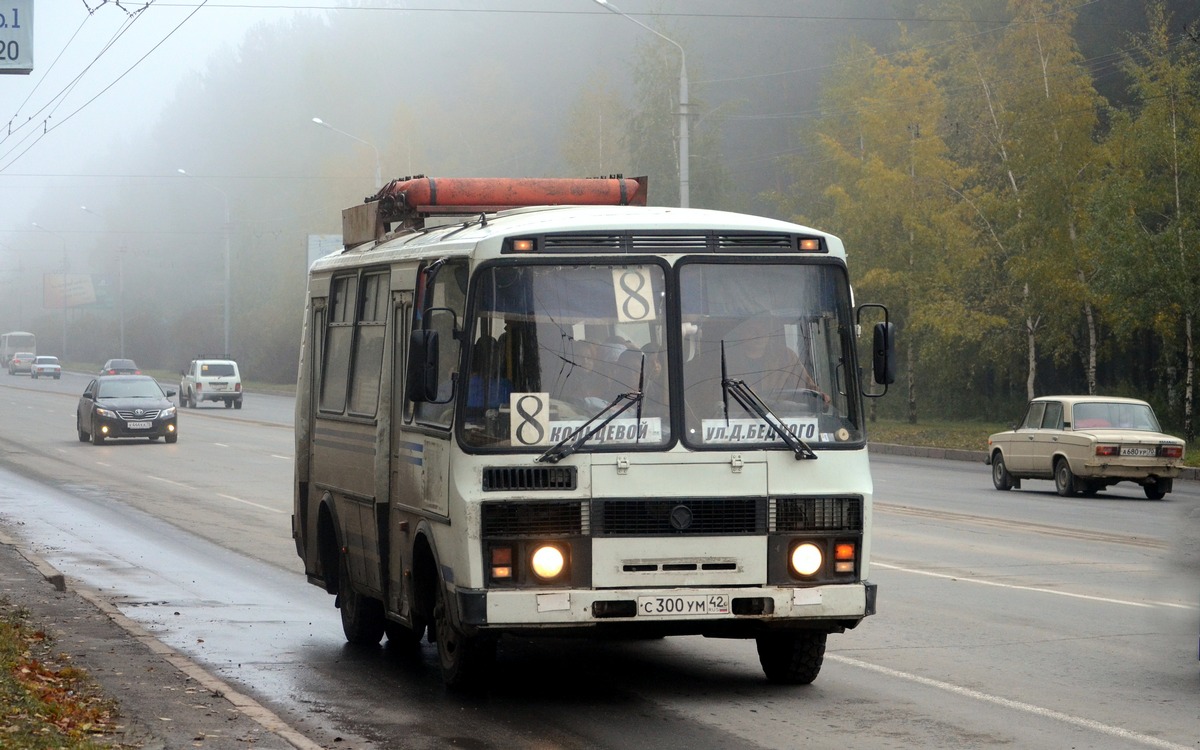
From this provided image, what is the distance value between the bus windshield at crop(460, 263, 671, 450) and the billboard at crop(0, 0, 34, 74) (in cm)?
863

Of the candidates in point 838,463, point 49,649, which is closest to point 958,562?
point 838,463

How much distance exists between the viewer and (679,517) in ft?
27.2

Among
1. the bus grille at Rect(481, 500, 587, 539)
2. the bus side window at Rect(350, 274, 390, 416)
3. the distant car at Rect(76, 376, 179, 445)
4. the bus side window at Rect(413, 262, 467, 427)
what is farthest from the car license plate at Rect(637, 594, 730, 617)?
the distant car at Rect(76, 376, 179, 445)

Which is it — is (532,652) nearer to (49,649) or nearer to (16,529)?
(49,649)

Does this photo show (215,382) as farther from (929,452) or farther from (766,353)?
(766,353)

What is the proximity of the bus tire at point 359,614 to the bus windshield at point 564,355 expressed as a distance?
280cm

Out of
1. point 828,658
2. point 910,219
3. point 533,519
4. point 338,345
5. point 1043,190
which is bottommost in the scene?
point 828,658

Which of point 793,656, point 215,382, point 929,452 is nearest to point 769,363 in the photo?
point 793,656

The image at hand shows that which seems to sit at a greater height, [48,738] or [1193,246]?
[1193,246]

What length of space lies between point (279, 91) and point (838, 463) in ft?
462

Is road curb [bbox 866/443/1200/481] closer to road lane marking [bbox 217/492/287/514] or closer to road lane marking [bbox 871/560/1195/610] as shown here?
road lane marking [bbox 217/492/287/514]

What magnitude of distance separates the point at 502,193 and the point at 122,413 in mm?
27107

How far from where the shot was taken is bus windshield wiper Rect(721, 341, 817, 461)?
27.7 feet

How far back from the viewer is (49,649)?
10055 mm
